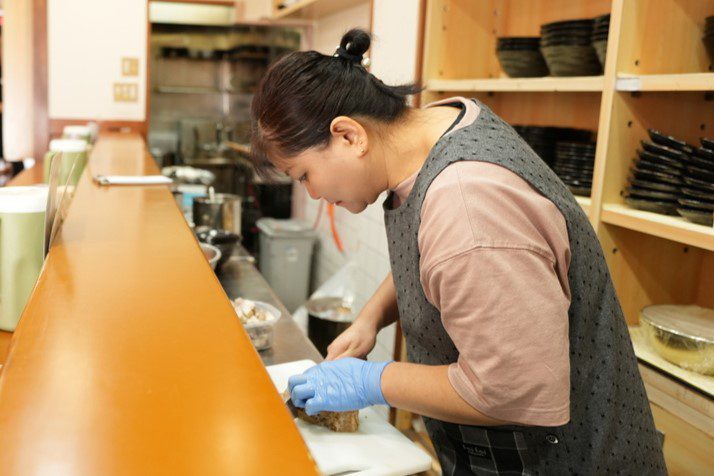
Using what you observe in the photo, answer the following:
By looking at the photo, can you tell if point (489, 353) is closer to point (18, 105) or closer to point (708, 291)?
point (708, 291)

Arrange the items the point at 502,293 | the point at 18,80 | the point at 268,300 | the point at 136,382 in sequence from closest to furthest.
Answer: the point at 136,382 < the point at 502,293 < the point at 268,300 < the point at 18,80

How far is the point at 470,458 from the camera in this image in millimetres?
1330

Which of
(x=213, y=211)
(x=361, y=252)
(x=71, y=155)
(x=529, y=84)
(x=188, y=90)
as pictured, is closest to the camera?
(x=529, y=84)

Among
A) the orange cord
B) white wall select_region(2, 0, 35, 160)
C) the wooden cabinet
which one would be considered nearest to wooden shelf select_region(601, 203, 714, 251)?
the wooden cabinet

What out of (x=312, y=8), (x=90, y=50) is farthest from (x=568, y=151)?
(x=90, y=50)

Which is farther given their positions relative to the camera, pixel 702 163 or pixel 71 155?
pixel 71 155

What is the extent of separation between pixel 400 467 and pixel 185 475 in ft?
2.24

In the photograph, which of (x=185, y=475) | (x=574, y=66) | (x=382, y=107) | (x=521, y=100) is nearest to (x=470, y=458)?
(x=382, y=107)

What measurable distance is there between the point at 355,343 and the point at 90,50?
13.9 feet

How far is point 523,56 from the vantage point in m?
2.50

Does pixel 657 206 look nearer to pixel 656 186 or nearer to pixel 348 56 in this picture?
pixel 656 186

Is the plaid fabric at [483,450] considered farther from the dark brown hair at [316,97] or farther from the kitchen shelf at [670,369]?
the kitchen shelf at [670,369]

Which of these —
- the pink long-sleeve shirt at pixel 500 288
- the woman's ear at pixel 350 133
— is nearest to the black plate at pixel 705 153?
the pink long-sleeve shirt at pixel 500 288

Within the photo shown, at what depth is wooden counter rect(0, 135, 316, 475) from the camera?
59cm
